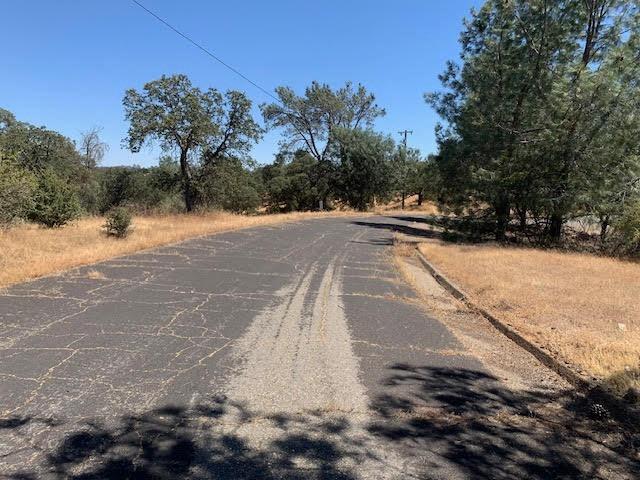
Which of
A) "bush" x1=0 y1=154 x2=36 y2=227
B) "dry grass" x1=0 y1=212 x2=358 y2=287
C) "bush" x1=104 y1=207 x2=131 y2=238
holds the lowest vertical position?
"dry grass" x1=0 y1=212 x2=358 y2=287

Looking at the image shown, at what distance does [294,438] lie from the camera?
378 cm

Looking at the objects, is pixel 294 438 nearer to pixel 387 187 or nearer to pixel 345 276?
pixel 345 276

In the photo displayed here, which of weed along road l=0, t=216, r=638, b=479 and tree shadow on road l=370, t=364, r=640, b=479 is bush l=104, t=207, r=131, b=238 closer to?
weed along road l=0, t=216, r=638, b=479

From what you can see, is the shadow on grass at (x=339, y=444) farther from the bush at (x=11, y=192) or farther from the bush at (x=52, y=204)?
the bush at (x=52, y=204)

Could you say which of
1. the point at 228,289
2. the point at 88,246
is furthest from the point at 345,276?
the point at 88,246

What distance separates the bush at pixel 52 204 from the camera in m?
20.2

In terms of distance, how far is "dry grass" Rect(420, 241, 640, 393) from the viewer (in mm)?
5934

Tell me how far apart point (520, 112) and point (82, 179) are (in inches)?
1535

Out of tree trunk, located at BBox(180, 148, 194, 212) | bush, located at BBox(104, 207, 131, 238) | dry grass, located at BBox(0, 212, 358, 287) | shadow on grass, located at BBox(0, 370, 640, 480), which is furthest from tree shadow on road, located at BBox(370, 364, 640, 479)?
tree trunk, located at BBox(180, 148, 194, 212)

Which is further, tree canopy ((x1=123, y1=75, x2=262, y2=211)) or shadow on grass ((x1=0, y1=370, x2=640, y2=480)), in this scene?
tree canopy ((x1=123, y1=75, x2=262, y2=211))

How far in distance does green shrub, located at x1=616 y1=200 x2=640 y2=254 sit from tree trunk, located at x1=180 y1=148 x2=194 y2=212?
78.0ft

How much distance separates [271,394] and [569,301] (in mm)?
6709

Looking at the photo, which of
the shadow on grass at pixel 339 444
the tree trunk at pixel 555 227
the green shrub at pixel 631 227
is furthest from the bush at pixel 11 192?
the green shrub at pixel 631 227

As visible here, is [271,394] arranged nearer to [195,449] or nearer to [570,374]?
[195,449]
